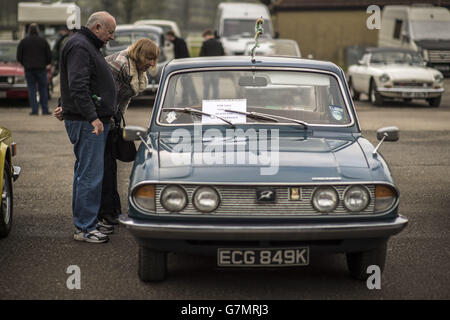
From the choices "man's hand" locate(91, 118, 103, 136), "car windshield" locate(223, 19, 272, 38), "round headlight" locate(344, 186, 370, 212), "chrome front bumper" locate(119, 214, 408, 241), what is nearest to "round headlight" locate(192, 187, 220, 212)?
"chrome front bumper" locate(119, 214, 408, 241)

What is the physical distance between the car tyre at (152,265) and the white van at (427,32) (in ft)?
85.0

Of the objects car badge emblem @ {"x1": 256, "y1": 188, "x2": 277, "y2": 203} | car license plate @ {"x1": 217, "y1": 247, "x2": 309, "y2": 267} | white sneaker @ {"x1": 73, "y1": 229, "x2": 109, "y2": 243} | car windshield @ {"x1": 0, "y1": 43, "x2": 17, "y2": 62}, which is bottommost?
car windshield @ {"x1": 0, "y1": 43, "x2": 17, "y2": 62}

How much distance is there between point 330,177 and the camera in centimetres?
537

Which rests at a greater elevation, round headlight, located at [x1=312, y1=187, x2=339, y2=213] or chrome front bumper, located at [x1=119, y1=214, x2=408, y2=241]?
round headlight, located at [x1=312, y1=187, x2=339, y2=213]

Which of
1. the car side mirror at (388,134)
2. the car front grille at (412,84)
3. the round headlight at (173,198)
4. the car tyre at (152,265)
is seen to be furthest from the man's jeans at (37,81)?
the round headlight at (173,198)

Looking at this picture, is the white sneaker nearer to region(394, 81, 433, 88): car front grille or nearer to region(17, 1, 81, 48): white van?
region(394, 81, 433, 88): car front grille

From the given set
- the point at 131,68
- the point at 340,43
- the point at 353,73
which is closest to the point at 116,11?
the point at 340,43

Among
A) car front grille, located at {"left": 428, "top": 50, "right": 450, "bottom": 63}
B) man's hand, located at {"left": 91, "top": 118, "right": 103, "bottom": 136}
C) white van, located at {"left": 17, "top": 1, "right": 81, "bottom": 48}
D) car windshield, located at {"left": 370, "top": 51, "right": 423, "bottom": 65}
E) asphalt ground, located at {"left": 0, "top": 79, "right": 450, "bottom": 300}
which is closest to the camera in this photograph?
asphalt ground, located at {"left": 0, "top": 79, "right": 450, "bottom": 300}

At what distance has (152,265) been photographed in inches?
223

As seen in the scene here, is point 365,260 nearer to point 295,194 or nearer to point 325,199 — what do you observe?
point 325,199

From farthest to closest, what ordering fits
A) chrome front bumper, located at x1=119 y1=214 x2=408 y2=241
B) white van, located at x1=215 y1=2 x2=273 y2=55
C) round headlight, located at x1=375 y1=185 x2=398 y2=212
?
1. white van, located at x1=215 y1=2 x2=273 y2=55
2. round headlight, located at x1=375 y1=185 x2=398 y2=212
3. chrome front bumper, located at x1=119 y1=214 x2=408 y2=241

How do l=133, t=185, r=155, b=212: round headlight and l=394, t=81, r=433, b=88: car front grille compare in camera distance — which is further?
l=394, t=81, r=433, b=88: car front grille

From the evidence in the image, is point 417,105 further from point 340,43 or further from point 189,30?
point 189,30

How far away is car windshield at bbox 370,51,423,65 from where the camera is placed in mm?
22328
